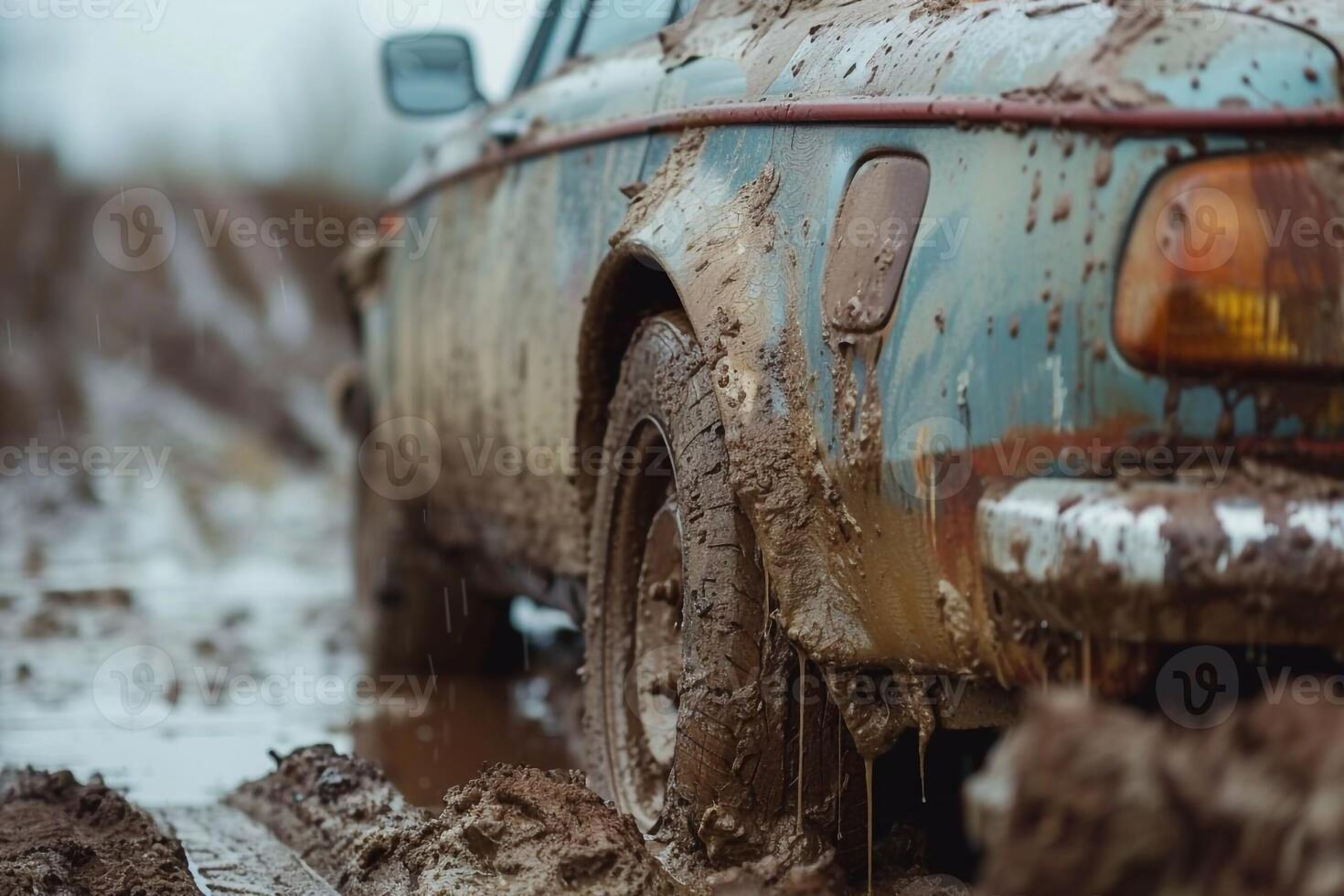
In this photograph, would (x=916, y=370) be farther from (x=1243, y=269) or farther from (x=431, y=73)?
(x=431, y=73)

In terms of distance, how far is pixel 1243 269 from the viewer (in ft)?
6.80

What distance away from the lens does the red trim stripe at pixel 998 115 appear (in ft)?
6.86

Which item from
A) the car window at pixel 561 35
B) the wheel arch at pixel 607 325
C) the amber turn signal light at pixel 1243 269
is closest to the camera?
the amber turn signal light at pixel 1243 269

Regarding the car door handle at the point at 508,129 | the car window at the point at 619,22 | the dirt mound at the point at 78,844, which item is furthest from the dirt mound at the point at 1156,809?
the car door handle at the point at 508,129

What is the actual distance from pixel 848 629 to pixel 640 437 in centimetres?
86

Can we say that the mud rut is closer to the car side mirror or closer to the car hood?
the car hood

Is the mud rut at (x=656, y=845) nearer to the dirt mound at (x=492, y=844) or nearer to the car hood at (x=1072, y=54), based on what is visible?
the dirt mound at (x=492, y=844)

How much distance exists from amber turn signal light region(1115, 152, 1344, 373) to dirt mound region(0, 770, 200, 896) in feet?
6.62

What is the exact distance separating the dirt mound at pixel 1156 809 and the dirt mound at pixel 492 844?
1143 mm

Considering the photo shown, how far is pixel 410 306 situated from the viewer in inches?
210

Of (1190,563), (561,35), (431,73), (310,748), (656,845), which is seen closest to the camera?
(1190,563)

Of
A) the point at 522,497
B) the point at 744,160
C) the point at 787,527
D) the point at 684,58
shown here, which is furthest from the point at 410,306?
the point at 787,527

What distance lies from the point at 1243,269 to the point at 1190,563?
369mm

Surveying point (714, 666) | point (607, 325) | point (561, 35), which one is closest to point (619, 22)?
point (561, 35)
